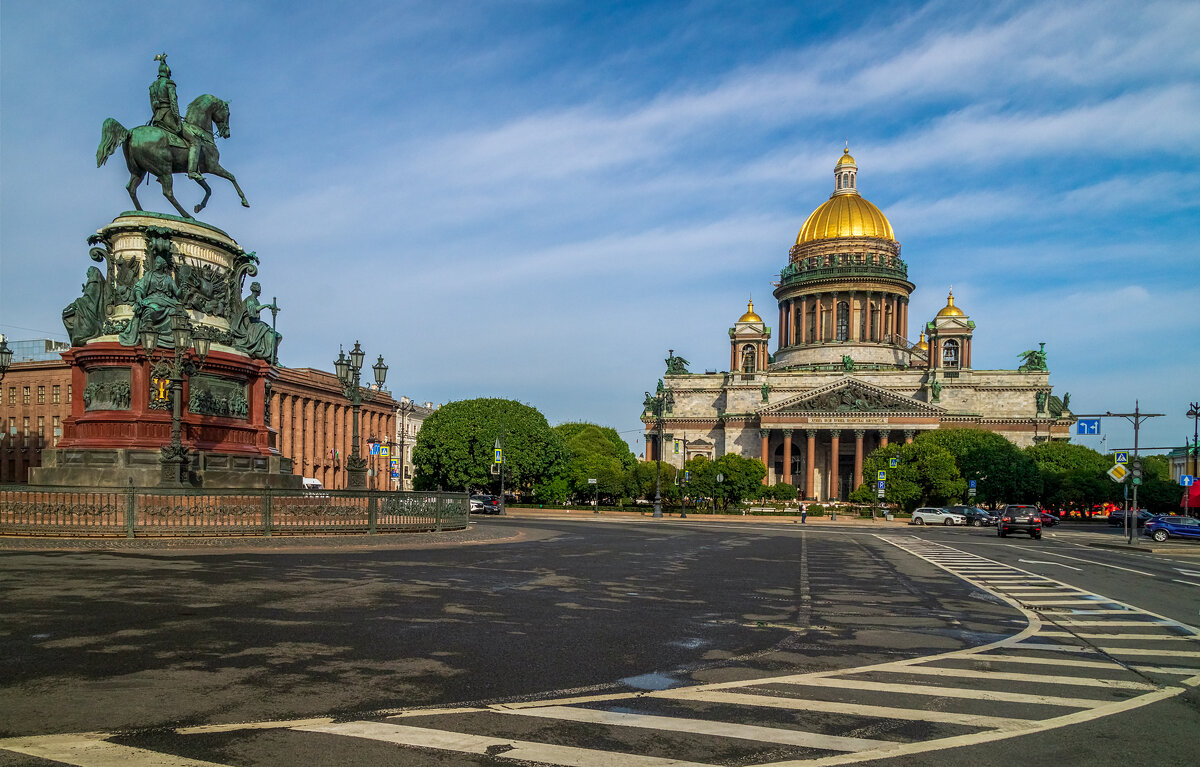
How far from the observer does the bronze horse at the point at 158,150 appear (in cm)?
3170

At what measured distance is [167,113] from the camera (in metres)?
32.3

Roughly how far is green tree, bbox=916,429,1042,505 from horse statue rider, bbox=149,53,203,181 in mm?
65621

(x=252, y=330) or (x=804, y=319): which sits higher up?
(x=804, y=319)

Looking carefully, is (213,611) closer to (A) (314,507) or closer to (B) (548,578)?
(B) (548,578)

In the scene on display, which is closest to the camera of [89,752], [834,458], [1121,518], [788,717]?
[89,752]

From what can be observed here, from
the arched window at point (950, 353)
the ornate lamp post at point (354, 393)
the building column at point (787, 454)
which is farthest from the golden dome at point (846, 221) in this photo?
the ornate lamp post at point (354, 393)

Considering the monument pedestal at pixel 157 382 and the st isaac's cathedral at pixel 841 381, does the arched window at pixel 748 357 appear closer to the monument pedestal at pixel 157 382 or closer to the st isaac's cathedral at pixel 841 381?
the st isaac's cathedral at pixel 841 381

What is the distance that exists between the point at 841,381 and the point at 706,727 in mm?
96742

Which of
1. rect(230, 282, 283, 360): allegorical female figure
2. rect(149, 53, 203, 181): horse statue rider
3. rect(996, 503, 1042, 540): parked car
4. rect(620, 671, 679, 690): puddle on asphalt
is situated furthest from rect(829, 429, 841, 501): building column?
rect(620, 671, 679, 690): puddle on asphalt

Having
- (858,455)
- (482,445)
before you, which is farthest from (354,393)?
(858,455)

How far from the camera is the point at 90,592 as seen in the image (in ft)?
42.4

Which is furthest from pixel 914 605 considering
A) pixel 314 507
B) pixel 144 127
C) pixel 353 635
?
pixel 144 127

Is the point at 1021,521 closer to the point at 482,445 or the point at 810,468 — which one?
the point at 482,445

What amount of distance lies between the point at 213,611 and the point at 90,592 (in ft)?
9.31
